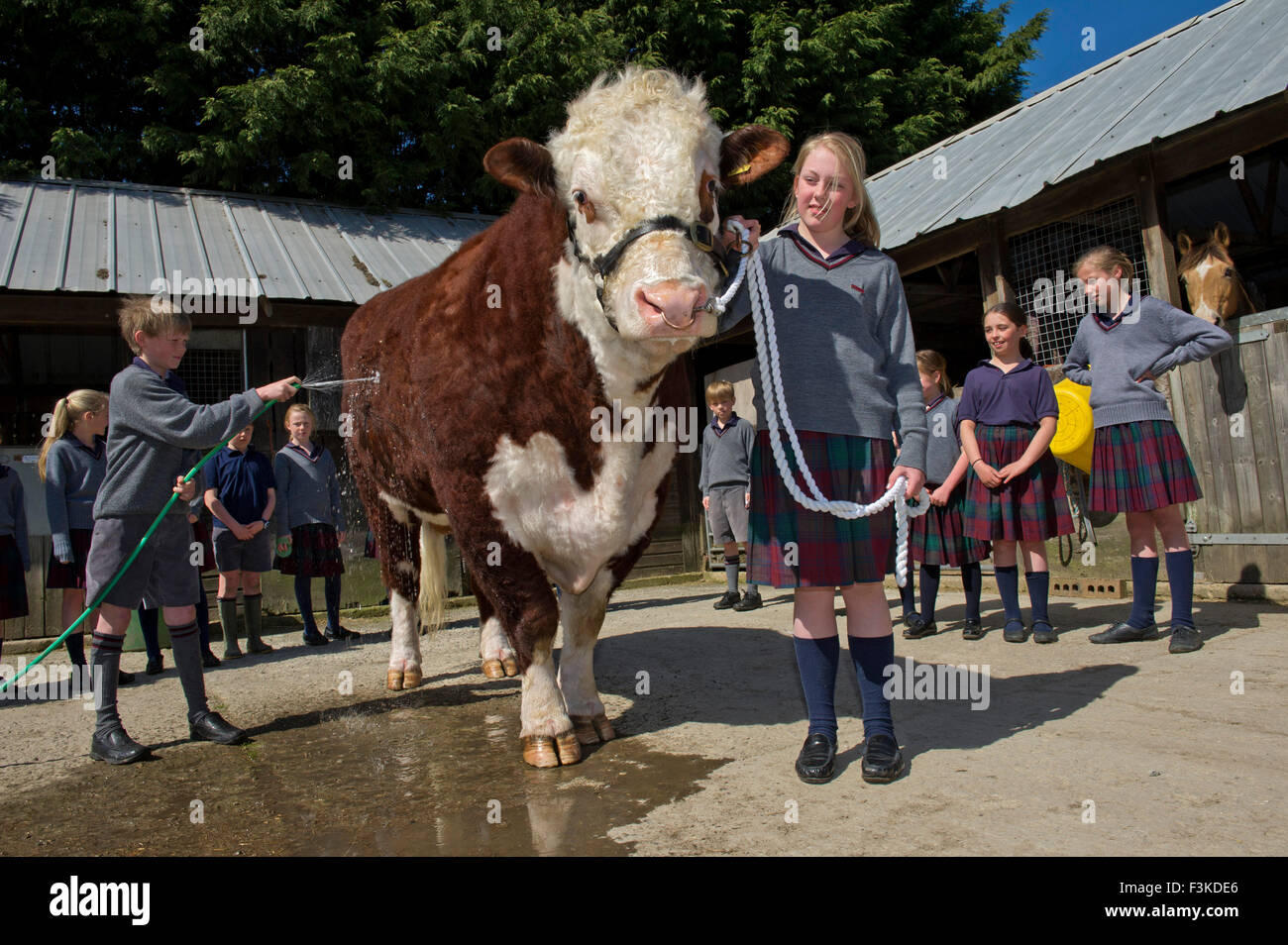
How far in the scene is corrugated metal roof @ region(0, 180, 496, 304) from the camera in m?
8.12

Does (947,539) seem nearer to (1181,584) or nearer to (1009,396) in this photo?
(1009,396)

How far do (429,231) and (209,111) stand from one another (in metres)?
3.16

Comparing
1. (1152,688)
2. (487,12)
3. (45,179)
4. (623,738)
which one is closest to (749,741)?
(623,738)

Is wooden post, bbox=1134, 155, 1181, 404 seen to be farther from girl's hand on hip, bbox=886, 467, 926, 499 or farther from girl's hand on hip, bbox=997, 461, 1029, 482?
girl's hand on hip, bbox=886, 467, 926, 499

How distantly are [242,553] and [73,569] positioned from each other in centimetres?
116

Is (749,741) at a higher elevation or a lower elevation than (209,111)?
lower

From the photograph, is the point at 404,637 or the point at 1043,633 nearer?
the point at 1043,633

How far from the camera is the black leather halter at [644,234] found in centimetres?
283

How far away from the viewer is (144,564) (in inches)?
144

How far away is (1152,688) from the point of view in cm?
349

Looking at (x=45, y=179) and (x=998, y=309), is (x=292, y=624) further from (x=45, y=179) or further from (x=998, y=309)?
(x=998, y=309)

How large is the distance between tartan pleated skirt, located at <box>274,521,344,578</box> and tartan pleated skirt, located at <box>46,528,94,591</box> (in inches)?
56.3

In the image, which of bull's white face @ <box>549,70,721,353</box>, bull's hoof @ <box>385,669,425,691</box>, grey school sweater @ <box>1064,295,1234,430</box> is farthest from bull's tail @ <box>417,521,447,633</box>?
grey school sweater @ <box>1064,295,1234,430</box>

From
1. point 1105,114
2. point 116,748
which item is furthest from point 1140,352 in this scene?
point 116,748
